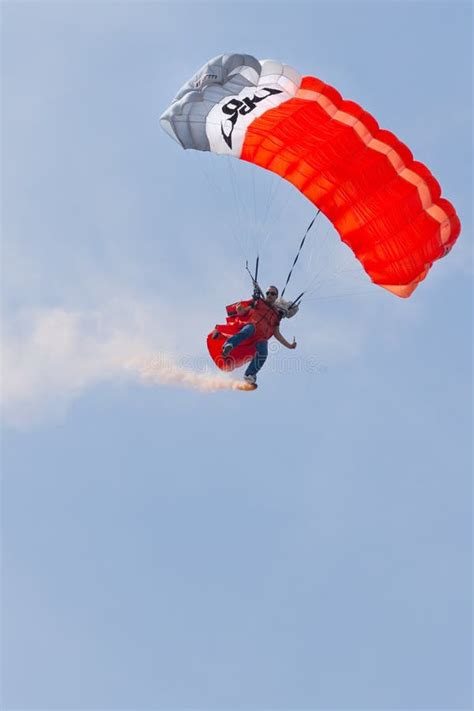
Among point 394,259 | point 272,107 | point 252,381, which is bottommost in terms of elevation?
point 252,381

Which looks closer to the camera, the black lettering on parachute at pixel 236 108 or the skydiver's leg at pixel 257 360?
the black lettering on parachute at pixel 236 108

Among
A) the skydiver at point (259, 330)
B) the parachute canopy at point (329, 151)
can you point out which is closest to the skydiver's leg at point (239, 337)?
the skydiver at point (259, 330)

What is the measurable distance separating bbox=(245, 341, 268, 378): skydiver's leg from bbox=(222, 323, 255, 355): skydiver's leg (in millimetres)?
289

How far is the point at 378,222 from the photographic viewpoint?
26.3m

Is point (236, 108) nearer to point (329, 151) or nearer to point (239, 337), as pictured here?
point (329, 151)

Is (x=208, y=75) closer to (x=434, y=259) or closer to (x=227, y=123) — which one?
(x=227, y=123)

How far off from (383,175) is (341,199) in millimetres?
907

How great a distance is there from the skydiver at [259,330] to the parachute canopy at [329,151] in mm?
1942

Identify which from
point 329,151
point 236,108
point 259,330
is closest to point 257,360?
point 259,330

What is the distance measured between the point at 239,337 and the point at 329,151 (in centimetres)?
379

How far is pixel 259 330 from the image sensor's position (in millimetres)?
26062

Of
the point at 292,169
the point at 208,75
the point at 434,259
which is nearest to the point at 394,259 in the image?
the point at 434,259

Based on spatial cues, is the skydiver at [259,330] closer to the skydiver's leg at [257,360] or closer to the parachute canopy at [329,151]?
the skydiver's leg at [257,360]

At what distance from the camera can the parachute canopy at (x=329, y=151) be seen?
1013 inches
